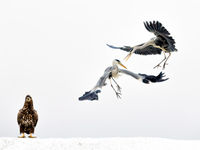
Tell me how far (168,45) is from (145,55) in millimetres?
618

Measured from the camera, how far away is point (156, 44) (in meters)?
6.93

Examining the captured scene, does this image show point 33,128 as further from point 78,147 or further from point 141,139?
point 141,139

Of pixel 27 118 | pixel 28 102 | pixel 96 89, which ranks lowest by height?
pixel 27 118

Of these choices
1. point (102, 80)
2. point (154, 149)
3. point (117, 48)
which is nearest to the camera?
point (102, 80)

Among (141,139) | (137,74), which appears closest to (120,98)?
(137,74)

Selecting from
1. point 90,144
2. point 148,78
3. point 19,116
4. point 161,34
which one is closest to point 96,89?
point 148,78

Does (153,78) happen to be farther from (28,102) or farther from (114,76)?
(28,102)

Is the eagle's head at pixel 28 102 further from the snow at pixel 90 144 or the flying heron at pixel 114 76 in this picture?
the flying heron at pixel 114 76

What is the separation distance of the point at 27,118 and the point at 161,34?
8.91 ft

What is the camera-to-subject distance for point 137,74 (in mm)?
6289

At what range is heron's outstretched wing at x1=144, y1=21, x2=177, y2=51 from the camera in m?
6.47

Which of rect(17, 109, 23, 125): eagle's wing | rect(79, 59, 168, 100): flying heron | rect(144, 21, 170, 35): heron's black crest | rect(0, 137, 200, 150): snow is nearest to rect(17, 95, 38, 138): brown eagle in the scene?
rect(17, 109, 23, 125): eagle's wing

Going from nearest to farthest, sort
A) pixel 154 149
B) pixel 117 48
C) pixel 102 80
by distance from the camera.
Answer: pixel 102 80, pixel 154 149, pixel 117 48

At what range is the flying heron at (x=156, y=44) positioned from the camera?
6.50 meters
